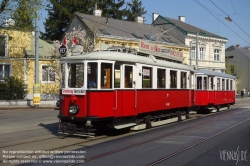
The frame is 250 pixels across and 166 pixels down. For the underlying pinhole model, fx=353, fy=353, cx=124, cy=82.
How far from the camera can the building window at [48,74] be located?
3253 cm

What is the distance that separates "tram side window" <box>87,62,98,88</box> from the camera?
12117 millimetres

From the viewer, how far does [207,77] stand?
2425cm

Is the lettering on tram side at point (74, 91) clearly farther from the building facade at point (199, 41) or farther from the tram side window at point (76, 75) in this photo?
the building facade at point (199, 41)

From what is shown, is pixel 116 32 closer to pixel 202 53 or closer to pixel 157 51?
pixel 202 53

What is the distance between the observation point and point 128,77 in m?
13.3

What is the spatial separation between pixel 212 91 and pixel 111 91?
45.9ft

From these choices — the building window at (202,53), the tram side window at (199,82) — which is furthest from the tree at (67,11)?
the tram side window at (199,82)

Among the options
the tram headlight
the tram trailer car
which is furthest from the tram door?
the tram trailer car

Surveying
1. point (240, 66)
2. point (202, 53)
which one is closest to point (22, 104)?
point (202, 53)

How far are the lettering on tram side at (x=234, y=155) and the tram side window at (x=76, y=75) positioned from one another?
5346 mm

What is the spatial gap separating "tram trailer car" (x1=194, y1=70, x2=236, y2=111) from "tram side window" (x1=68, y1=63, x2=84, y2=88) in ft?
34.3

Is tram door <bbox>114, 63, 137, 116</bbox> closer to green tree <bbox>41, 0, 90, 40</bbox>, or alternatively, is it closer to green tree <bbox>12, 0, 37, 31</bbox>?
green tree <bbox>12, 0, 37, 31</bbox>

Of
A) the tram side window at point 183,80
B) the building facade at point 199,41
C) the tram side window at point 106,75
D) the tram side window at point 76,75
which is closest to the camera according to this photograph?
the tram side window at point 106,75

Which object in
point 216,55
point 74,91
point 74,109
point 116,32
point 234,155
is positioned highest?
point 116,32
